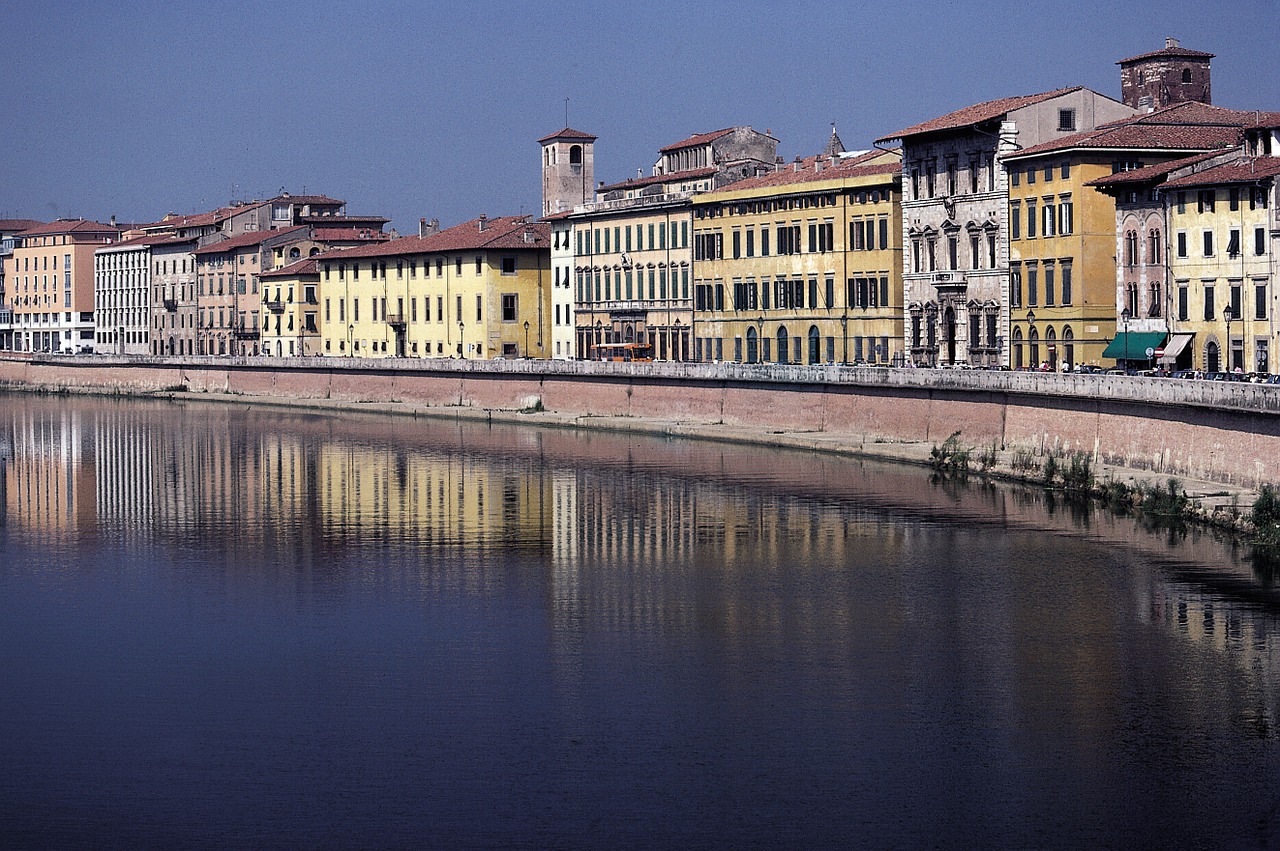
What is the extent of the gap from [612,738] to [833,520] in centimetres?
2373

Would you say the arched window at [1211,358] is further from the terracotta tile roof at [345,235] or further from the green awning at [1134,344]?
the terracotta tile roof at [345,235]

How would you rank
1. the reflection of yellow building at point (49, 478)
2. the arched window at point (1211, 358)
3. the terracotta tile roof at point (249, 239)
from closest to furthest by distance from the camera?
the reflection of yellow building at point (49, 478)
the arched window at point (1211, 358)
the terracotta tile roof at point (249, 239)

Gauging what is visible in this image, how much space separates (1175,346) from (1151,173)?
5.93 metres

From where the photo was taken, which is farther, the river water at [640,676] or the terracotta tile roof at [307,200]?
the terracotta tile roof at [307,200]

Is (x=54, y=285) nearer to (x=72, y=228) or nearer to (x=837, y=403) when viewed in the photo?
(x=72, y=228)

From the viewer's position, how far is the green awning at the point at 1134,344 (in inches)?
2731

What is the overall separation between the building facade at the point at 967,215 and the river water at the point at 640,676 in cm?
2401

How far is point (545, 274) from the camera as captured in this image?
11500cm

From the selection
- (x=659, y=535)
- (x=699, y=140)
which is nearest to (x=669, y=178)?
(x=699, y=140)

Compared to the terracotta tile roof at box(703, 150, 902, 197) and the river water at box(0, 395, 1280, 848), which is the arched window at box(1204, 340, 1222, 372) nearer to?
the river water at box(0, 395, 1280, 848)

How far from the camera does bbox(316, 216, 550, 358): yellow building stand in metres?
113

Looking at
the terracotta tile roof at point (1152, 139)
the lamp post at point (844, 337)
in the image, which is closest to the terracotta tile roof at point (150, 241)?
the lamp post at point (844, 337)

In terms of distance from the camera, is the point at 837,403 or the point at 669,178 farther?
the point at 669,178

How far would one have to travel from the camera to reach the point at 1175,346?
68.2m
